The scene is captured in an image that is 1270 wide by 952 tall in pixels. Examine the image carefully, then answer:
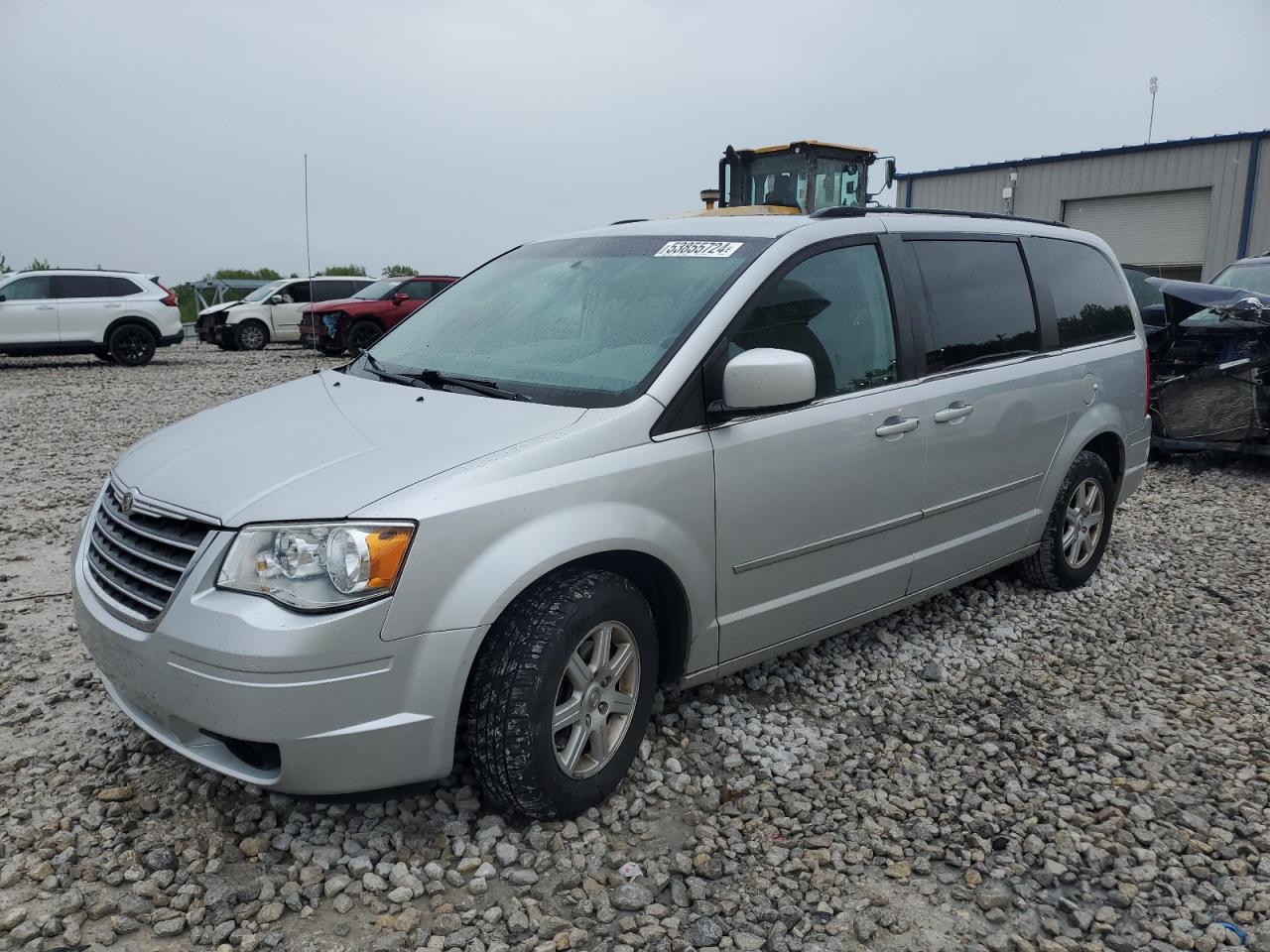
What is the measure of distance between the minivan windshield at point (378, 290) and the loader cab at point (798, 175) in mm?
7716

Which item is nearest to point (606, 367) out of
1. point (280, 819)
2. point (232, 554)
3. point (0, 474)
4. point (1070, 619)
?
point (232, 554)

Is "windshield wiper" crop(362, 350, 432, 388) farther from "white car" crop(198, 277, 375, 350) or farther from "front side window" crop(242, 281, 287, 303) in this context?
"front side window" crop(242, 281, 287, 303)

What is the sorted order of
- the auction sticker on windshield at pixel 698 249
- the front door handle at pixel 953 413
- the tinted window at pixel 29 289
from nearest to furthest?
the auction sticker on windshield at pixel 698 249 → the front door handle at pixel 953 413 → the tinted window at pixel 29 289

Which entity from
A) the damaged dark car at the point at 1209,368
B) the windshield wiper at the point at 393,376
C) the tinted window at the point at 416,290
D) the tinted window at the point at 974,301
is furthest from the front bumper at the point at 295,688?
the tinted window at the point at 416,290

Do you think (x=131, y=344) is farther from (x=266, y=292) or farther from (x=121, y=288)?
(x=266, y=292)

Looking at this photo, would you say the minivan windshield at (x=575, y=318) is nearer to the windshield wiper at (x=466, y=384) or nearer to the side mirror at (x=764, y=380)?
the windshield wiper at (x=466, y=384)

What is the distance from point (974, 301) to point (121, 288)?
16788mm

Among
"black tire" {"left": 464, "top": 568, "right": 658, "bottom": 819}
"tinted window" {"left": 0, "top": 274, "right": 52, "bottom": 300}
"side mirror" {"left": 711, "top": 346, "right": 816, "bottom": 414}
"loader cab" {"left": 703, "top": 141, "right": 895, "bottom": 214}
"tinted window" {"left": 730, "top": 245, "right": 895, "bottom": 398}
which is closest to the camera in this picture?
"black tire" {"left": 464, "top": 568, "right": 658, "bottom": 819}

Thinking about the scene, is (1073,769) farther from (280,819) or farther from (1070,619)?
(280,819)

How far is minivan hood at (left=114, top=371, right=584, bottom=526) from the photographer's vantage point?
2.52 metres

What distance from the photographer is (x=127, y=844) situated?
2736 millimetres

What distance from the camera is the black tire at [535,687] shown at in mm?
2596

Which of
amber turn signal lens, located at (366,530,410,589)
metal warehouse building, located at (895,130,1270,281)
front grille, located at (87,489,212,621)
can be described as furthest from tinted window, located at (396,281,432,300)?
amber turn signal lens, located at (366,530,410,589)

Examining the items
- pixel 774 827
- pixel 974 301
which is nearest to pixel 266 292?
pixel 974 301
